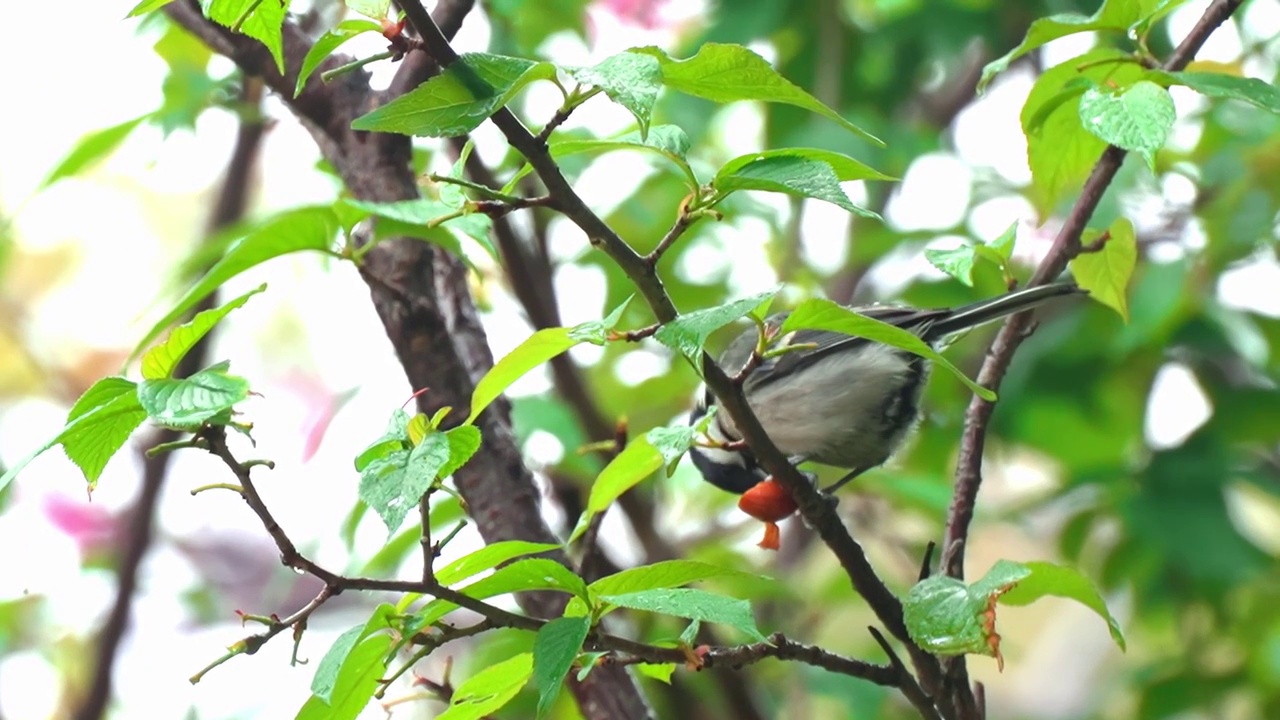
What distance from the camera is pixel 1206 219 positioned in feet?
7.30

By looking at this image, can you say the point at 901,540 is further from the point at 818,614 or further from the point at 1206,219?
the point at 1206,219

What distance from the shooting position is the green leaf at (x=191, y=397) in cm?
77

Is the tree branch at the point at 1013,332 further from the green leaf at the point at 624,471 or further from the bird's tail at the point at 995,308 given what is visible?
the green leaf at the point at 624,471

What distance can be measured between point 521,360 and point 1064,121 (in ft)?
2.05

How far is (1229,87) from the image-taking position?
103cm

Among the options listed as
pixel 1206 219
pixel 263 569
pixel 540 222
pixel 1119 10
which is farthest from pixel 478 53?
pixel 263 569

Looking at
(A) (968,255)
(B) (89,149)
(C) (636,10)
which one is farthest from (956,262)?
(C) (636,10)

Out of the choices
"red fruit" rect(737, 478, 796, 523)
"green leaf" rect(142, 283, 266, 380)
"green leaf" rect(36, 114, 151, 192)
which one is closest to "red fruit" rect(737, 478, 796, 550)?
"red fruit" rect(737, 478, 796, 523)

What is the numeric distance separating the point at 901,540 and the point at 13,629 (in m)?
1.71

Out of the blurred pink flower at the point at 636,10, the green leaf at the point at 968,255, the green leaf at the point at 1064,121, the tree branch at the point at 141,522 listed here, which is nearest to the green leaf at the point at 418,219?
the green leaf at the point at 968,255

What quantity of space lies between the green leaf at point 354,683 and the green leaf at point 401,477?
0.17m

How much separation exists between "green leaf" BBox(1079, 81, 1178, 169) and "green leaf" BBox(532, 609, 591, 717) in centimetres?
51

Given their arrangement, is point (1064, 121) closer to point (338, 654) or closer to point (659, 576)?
point (659, 576)

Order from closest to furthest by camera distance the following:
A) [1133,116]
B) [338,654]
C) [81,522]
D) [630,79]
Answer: [630,79]
[338,654]
[1133,116]
[81,522]
